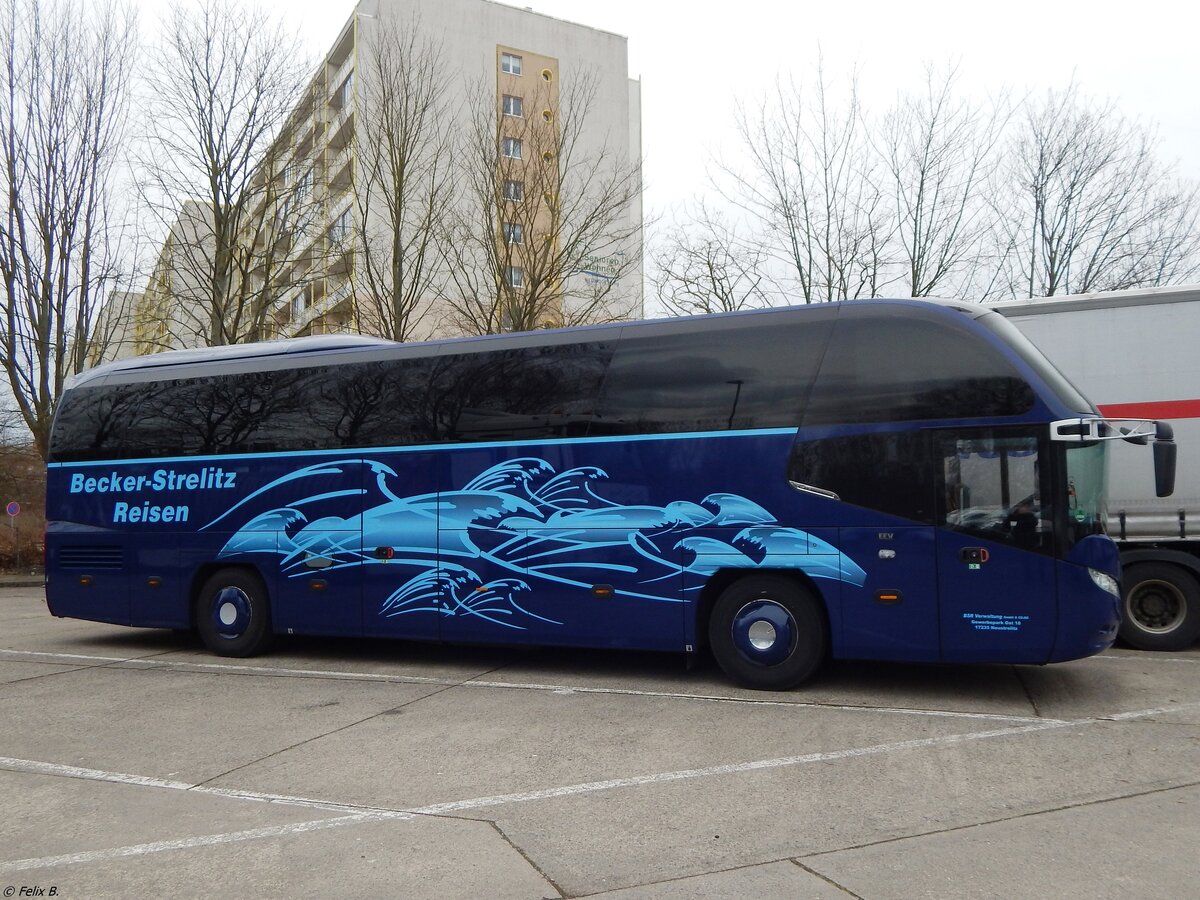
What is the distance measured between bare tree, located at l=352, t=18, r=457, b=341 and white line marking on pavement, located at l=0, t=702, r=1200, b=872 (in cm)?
1720

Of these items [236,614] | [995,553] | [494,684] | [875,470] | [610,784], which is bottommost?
[494,684]

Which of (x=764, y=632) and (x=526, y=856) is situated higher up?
(x=764, y=632)

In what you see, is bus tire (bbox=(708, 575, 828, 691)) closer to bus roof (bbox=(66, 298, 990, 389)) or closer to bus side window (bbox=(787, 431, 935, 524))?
bus side window (bbox=(787, 431, 935, 524))

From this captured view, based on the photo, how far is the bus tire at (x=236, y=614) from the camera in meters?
11.2

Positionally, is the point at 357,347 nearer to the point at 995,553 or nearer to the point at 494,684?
the point at 494,684

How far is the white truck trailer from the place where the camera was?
32.7 feet

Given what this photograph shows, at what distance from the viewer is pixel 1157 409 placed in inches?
401

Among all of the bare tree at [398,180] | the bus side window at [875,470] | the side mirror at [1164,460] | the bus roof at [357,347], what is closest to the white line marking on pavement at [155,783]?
the bus side window at [875,470]

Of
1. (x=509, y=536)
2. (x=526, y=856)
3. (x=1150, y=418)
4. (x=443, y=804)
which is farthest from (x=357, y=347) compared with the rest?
(x=1150, y=418)

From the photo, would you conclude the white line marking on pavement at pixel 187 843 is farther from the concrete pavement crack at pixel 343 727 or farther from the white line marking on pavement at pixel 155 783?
the concrete pavement crack at pixel 343 727

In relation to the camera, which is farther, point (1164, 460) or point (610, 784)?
point (1164, 460)

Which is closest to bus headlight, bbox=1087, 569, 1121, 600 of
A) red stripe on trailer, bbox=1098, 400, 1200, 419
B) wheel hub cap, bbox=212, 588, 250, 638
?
red stripe on trailer, bbox=1098, 400, 1200, 419

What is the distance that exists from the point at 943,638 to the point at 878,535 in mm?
986

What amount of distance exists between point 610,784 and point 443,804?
1.03m
